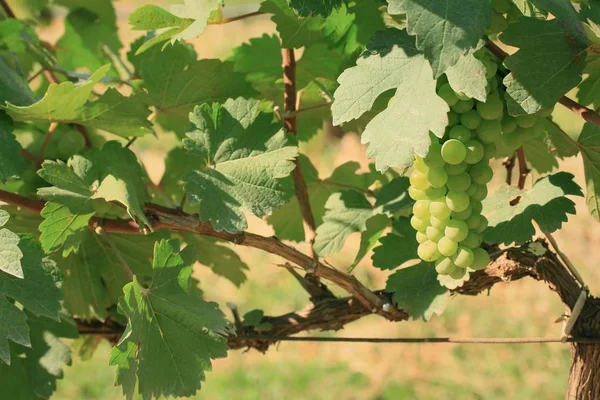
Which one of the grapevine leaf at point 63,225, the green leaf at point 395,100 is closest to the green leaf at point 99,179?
the grapevine leaf at point 63,225

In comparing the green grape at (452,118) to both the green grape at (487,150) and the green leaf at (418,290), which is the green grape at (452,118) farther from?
the green leaf at (418,290)

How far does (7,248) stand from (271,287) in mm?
2924

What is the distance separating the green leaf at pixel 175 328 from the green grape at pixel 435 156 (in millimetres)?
335

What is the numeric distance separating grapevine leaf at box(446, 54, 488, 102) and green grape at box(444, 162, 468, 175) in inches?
4.0

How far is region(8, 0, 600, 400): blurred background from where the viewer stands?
3.03 meters

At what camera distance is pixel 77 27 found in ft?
5.09

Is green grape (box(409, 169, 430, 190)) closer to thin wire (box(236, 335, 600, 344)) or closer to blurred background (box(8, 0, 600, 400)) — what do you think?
thin wire (box(236, 335, 600, 344))

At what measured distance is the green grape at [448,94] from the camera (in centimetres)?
85

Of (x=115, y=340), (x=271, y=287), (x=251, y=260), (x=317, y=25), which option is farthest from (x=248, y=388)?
(x=317, y=25)

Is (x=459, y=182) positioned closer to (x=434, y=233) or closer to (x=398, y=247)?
(x=434, y=233)

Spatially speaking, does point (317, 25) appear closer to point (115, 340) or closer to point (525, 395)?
point (115, 340)

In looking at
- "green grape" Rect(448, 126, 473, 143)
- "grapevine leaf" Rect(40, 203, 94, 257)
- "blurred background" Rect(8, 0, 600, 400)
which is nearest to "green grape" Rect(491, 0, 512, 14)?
"green grape" Rect(448, 126, 473, 143)

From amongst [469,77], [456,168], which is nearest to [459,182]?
[456,168]

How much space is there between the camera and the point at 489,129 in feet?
2.84
